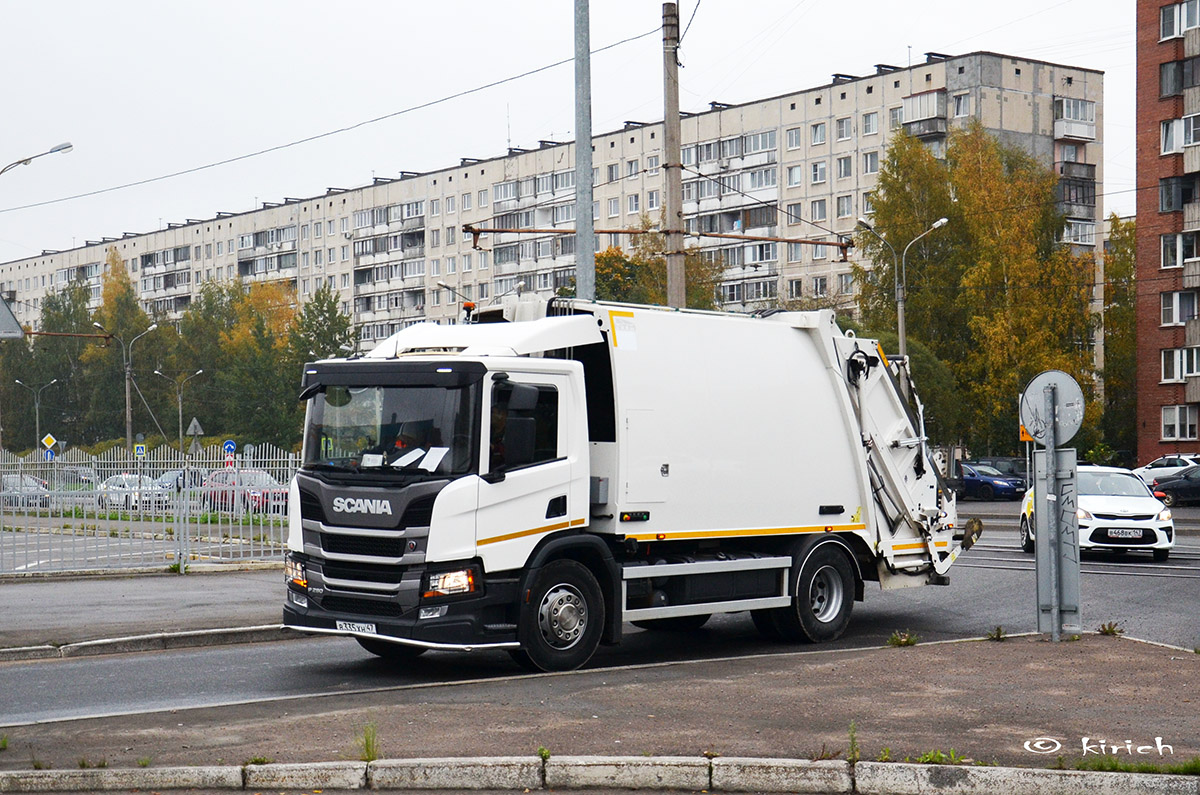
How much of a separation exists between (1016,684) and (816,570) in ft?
10.5

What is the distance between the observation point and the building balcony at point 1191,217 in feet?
190

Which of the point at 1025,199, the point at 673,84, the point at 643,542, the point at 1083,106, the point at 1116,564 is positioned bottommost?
the point at 1116,564

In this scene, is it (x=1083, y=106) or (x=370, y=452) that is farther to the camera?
(x=1083, y=106)

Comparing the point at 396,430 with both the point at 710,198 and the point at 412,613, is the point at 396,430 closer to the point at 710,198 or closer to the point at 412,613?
the point at 412,613

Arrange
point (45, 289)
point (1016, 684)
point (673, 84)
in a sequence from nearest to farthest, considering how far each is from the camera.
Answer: point (1016, 684), point (673, 84), point (45, 289)

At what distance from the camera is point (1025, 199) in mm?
59781

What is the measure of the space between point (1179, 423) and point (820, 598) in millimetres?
50787

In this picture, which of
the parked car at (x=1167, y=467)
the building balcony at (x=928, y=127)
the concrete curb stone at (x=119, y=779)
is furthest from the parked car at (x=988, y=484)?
the concrete curb stone at (x=119, y=779)

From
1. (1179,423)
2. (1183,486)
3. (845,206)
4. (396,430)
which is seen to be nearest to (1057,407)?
(396,430)

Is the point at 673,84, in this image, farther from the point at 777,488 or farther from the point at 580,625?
the point at 580,625

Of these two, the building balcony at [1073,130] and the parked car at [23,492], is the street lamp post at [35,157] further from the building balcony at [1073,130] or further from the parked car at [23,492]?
the building balcony at [1073,130]

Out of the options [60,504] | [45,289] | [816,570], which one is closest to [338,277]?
[45,289]

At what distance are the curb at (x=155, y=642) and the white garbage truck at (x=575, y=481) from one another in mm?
2200

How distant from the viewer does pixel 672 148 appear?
18031 millimetres
